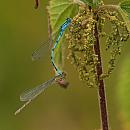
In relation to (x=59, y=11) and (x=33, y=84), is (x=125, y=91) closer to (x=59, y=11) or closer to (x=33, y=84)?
(x=59, y=11)

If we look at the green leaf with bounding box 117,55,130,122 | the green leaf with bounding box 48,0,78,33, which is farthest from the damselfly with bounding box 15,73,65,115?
the green leaf with bounding box 117,55,130,122

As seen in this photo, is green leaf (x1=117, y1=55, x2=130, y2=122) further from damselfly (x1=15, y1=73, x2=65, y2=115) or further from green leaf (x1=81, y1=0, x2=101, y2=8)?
green leaf (x1=81, y1=0, x2=101, y2=8)

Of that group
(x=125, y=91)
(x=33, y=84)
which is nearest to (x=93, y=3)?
(x=125, y=91)

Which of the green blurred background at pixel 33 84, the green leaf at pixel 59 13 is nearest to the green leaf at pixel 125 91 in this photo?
the green leaf at pixel 59 13

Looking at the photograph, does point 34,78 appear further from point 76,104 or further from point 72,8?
point 72,8

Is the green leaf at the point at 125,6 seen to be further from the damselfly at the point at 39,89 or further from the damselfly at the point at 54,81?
the damselfly at the point at 39,89

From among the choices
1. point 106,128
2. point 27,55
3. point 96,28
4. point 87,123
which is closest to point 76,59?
point 96,28
